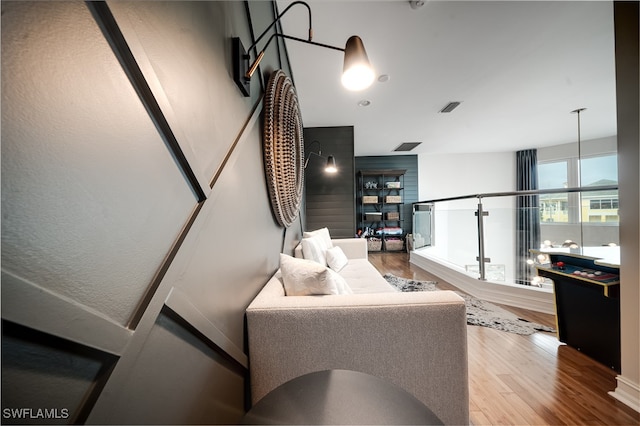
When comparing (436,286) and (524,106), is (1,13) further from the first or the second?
(524,106)

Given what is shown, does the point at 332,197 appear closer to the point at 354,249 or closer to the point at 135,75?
the point at 354,249

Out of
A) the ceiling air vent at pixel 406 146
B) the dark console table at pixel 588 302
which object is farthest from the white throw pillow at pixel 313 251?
the ceiling air vent at pixel 406 146

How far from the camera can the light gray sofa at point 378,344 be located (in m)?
0.96

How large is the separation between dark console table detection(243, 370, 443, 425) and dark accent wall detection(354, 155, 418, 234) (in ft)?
18.8

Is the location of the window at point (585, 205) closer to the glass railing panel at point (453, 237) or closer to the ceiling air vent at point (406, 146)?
the glass railing panel at point (453, 237)

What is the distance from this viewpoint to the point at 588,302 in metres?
1.57

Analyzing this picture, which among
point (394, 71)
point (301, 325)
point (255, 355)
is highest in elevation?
point (394, 71)

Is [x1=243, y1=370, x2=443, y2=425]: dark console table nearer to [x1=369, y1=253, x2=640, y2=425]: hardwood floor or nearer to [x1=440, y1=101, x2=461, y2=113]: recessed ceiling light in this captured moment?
[x1=369, y1=253, x2=640, y2=425]: hardwood floor

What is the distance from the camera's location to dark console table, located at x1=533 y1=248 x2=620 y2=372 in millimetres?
1422

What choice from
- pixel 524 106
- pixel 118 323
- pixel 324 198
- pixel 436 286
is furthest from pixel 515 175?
pixel 118 323

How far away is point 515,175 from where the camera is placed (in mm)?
6219

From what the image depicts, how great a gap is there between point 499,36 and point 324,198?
278cm

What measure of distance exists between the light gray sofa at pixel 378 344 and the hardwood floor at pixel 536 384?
0.44m

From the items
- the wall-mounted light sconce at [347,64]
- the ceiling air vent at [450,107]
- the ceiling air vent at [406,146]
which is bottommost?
the wall-mounted light sconce at [347,64]
